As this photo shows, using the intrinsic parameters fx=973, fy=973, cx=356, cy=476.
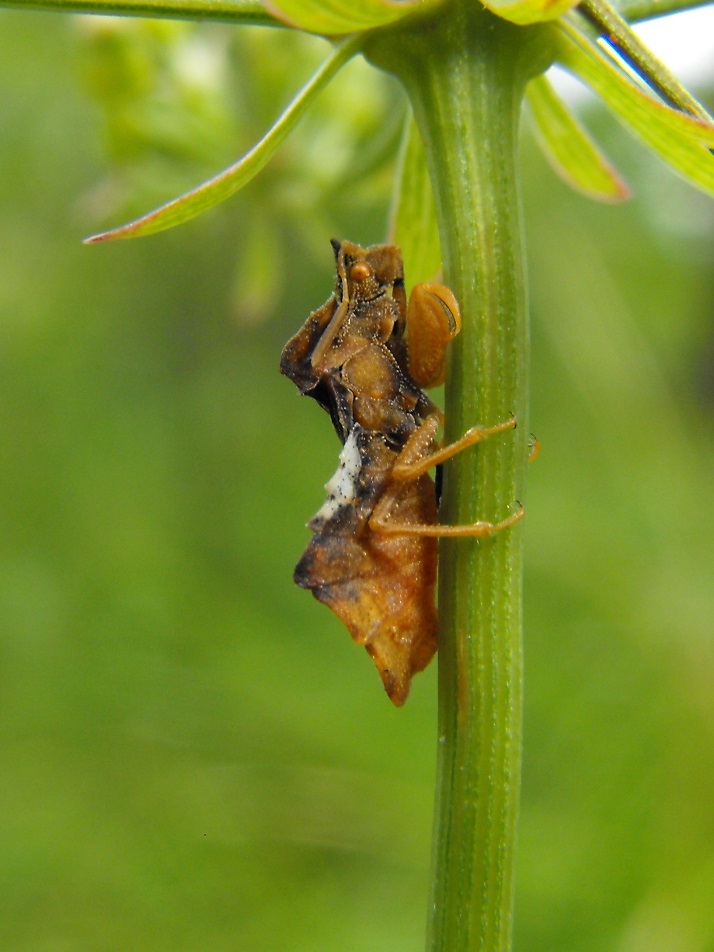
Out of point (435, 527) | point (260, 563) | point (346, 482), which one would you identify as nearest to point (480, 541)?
point (435, 527)

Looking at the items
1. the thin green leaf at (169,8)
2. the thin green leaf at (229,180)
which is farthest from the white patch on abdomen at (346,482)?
the thin green leaf at (169,8)

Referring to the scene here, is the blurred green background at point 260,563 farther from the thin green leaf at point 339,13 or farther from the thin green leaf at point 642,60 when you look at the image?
the thin green leaf at point 642,60

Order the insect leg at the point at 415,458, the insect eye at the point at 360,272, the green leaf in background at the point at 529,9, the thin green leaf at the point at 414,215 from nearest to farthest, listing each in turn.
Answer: the green leaf in background at the point at 529,9
the thin green leaf at the point at 414,215
the insect leg at the point at 415,458
the insect eye at the point at 360,272

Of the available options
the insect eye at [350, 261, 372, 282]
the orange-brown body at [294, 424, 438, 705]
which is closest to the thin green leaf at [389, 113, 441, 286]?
the insect eye at [350, 261, 372, 282]

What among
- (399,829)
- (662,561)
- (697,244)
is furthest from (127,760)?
(697,244)

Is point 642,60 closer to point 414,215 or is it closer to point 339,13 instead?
point 339,13

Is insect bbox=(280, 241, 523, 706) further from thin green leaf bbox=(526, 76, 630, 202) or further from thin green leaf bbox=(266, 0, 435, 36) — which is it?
thin green leaf bbox=(266, 0, 435, 36)

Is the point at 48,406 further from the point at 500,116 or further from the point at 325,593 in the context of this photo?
the point at 500,116
